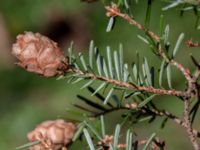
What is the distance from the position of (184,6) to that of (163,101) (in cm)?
205

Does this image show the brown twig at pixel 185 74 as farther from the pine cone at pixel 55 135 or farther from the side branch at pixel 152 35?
the pine cone at pixel 55 135

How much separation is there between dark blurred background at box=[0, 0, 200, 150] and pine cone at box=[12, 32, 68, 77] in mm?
1888

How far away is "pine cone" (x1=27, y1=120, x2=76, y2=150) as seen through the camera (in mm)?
711

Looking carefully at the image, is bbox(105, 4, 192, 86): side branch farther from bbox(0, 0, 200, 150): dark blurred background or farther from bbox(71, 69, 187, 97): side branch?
bbox(0, 0, 200, 150): dark blurred background

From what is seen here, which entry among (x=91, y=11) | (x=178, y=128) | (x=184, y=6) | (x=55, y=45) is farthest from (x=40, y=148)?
(x=91, y=11)

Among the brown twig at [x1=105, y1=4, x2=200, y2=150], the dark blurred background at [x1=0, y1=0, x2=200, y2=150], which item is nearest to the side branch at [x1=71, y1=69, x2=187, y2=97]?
the brown twig at [x1=105, y1=4, x2=200, y2=150]

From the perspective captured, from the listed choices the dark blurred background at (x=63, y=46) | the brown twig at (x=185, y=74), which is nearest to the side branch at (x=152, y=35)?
the brown twig at (x=185, y=74)

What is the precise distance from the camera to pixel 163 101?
272 cm

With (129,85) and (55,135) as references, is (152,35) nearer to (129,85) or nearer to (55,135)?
(129,85)

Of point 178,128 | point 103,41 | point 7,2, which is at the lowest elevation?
point 178,128

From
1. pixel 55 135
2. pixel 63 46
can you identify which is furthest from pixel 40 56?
pixel 63 46

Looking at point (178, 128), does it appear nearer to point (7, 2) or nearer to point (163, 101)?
point (163, 101)

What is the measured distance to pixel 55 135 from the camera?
707 millimetres

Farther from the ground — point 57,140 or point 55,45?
point 55,45
